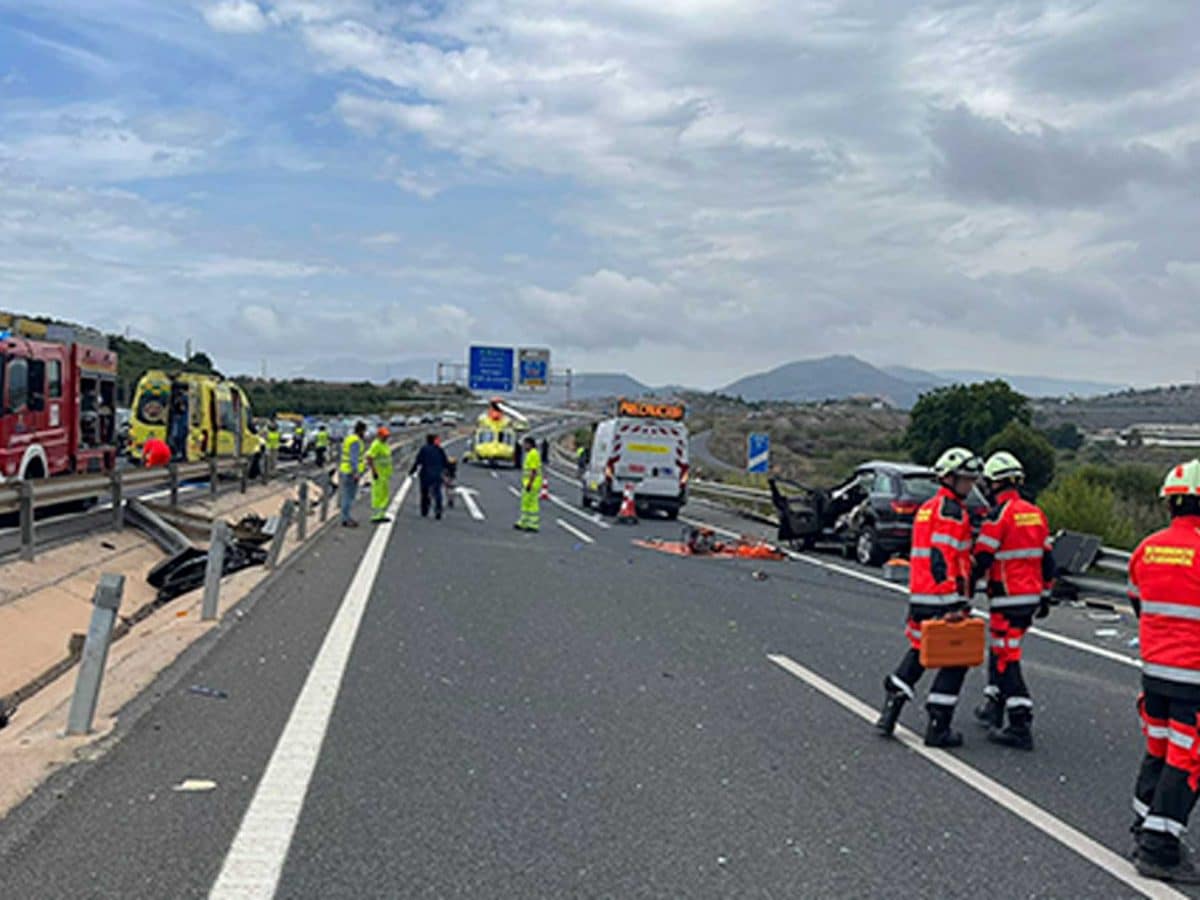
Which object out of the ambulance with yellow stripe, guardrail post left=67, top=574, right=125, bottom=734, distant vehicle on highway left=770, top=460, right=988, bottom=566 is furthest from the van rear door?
guardrail post left=67, top=574, right=125, bottom=734

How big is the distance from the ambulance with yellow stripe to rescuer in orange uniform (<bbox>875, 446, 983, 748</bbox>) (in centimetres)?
2102

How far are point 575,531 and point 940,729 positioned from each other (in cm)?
1741

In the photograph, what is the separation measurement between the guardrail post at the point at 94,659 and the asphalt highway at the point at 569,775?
0.29 metres

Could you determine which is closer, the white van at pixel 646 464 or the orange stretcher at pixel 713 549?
the orange stretcher at pixel 713 549

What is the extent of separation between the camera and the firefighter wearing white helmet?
295 inches

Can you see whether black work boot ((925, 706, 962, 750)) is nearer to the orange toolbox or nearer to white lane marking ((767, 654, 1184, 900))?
white lane marking ((767, 654, 1184, 900))

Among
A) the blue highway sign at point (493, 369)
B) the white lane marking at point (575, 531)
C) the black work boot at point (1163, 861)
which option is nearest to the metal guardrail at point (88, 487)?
the white lane marking at point (575, 531)

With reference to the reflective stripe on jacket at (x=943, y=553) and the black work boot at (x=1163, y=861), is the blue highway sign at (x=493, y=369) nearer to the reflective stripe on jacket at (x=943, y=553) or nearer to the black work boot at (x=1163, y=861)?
the reflective stripe on jacket at (x=943, y=553)

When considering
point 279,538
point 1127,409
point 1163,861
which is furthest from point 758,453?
point 1127,409

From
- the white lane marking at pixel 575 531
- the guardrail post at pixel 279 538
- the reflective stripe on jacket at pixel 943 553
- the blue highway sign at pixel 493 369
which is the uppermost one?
the blue highway sign at pixel 493 369

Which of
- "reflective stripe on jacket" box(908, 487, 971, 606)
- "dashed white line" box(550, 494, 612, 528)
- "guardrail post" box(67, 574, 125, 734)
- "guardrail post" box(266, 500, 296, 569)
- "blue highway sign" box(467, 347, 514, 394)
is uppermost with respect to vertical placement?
"blue highway sign" box(467, 347, 514, 394)

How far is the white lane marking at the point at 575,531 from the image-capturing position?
73.7 feet

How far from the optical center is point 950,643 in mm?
7305

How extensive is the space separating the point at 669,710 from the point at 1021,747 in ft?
7.09
